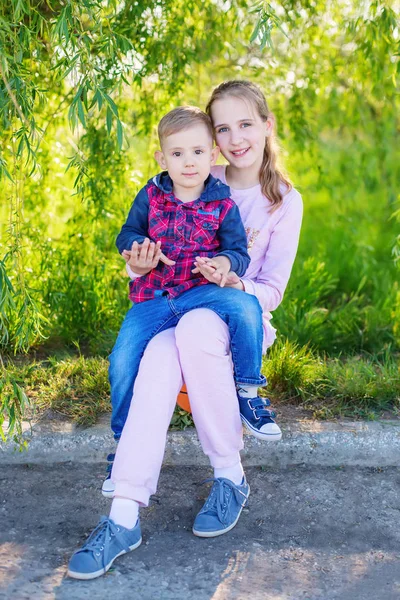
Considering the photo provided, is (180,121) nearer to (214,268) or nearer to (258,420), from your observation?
(214,268)

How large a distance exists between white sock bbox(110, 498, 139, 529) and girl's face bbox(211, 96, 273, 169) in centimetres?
124

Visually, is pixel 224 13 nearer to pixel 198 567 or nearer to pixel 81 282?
pixel 81 282

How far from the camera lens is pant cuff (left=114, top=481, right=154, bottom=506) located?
2377mm

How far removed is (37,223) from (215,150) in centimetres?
156

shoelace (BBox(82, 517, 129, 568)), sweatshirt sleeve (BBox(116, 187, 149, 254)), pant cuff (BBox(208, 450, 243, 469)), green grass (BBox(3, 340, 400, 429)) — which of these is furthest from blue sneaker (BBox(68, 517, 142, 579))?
sweatshirt sleeve (BBox(116, 187, 149, 254))

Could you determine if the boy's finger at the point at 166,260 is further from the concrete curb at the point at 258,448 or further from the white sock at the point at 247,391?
the concrete curb at the point at 258,448

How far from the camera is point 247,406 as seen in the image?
2.63m

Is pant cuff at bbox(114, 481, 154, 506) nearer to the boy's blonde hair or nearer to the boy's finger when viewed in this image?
the boy's finger

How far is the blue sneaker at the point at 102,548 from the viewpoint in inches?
87.6

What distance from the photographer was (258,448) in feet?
9.53

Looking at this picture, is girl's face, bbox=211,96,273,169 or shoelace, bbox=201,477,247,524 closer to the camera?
shoelace, bbox=201,477,247,524

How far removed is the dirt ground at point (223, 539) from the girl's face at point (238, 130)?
1140mm

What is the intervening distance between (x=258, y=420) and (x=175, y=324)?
0.42 meters

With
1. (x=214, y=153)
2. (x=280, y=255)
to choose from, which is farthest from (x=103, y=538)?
(x=214, y=153)
